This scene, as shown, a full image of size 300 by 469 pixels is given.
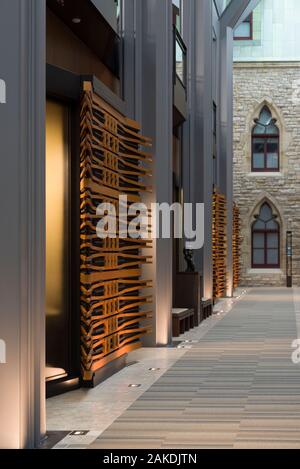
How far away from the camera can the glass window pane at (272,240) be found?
2964 cm

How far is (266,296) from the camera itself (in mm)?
23891

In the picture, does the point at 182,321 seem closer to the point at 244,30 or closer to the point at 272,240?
the point at 272,240

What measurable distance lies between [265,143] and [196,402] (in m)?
23.5

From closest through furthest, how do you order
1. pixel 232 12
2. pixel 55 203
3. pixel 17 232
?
pixel 17 232, pixel 55 203, pixel 232 12

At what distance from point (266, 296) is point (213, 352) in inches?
528

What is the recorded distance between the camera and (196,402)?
7031mm

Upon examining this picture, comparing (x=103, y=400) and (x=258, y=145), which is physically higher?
(x=258, y=145)

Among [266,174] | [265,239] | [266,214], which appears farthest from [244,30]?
[265,239]

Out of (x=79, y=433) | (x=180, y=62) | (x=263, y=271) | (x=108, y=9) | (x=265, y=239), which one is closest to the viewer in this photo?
(x=79, y=433)

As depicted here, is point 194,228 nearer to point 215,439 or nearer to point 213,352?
point 213,352

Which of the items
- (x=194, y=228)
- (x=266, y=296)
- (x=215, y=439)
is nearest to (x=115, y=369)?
(x=215, y=439)

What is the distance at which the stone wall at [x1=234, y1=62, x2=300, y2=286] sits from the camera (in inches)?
1160

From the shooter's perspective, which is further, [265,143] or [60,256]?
[265,143]

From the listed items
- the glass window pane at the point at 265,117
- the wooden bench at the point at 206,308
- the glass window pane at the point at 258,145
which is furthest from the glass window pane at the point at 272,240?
the wooden bench at the point at 206,308
